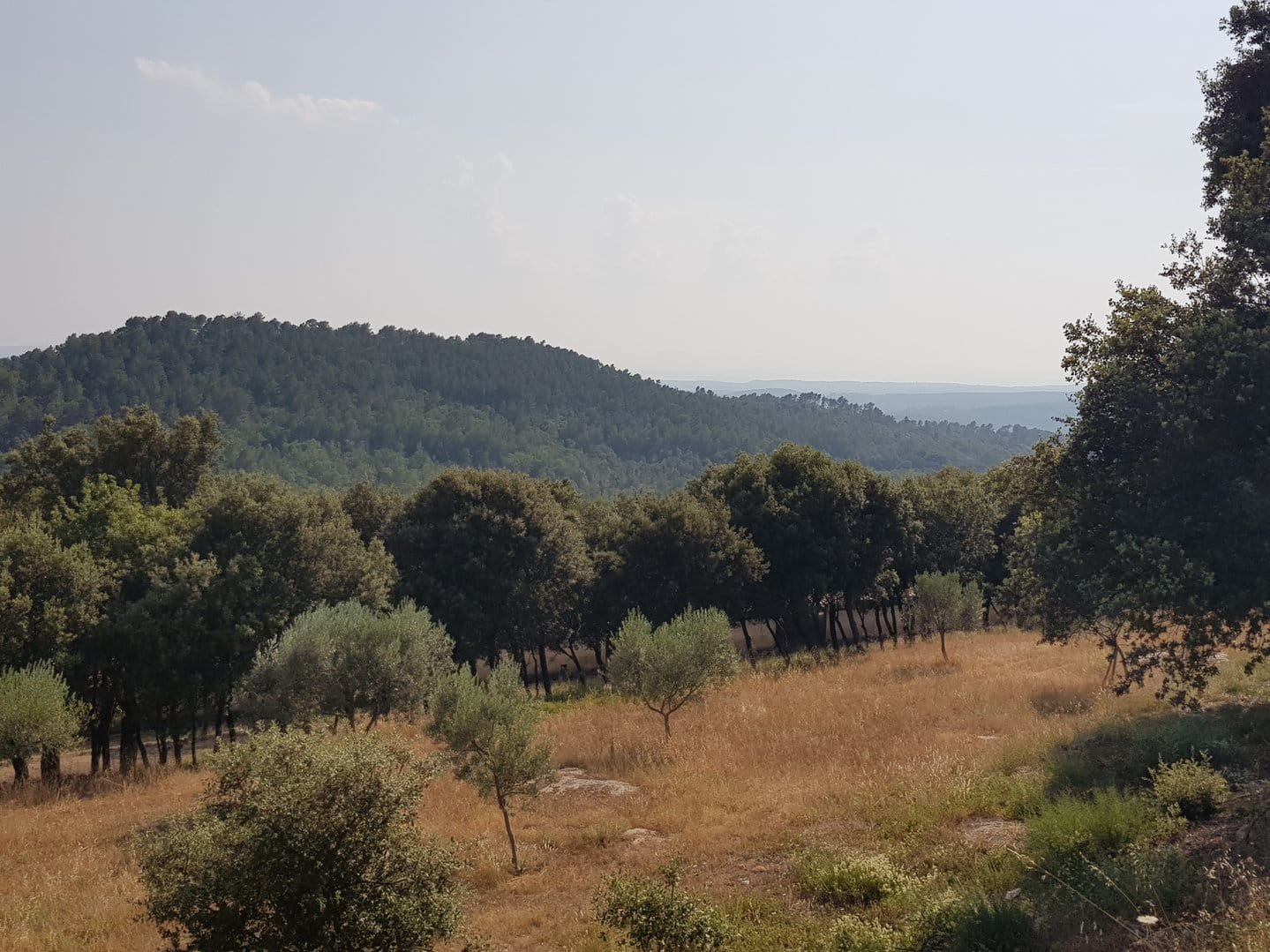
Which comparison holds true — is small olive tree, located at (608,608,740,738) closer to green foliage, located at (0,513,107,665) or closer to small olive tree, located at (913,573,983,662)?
small olive tree, located at (913,573,983,662)

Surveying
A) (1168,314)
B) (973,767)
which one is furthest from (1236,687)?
(1168,314)

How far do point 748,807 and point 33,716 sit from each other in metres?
21.6

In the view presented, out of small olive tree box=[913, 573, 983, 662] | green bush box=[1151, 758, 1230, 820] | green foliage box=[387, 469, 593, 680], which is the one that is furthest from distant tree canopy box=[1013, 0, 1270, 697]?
green foliage box=[387, 469, 593, 680]

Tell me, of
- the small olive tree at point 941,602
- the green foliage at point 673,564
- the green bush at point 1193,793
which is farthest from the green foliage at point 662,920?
the green foliage at point 673,564

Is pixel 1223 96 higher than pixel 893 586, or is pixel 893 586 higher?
pixel 1223 96

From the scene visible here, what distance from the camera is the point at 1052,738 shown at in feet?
69.7

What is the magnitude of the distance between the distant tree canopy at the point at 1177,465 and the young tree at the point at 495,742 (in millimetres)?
11758

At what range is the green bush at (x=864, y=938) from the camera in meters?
11.8

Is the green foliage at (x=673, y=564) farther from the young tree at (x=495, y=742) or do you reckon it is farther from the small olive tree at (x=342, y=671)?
the young tree at (x=495, y=742)

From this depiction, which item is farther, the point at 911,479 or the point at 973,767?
the point at 911,479

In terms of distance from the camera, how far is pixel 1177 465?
1688 cm

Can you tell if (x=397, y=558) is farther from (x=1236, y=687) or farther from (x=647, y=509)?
(x=1236, y=687)

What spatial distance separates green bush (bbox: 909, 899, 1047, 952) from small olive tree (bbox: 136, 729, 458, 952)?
6715mm

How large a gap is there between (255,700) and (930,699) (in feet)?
71.4
